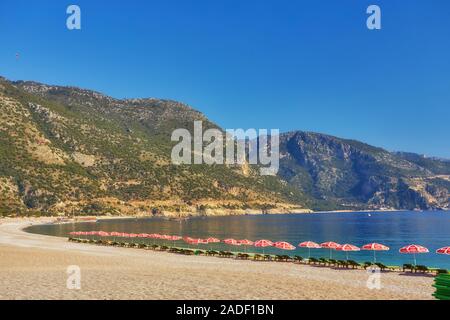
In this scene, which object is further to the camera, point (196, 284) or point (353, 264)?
point (353, 264)

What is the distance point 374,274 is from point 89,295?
1978cm

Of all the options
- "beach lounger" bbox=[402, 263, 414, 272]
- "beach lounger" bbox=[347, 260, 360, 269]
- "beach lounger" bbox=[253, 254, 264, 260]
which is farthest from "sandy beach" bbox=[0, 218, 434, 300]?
"beach lounger" bbox=[253, 254, 264, 260]

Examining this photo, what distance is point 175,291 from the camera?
20953 millimetres

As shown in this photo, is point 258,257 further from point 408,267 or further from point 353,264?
point 408,267

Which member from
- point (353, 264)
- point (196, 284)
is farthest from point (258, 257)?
point (196, 284)

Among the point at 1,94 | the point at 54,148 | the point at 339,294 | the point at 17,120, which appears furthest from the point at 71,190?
the point at 339,294

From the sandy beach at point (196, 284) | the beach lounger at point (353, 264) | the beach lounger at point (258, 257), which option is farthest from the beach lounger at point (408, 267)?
the beach lounger at point (258, 257)

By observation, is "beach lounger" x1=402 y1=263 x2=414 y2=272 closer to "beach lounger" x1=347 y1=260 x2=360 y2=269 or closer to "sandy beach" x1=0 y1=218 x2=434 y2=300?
"sandy beach" x1=0 y1=218 x2=434 y2=300

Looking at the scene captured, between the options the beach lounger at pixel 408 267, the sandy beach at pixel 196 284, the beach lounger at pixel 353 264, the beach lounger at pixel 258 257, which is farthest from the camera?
the beach lounger at pixel 258 257

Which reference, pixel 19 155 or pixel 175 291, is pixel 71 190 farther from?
pixel 175 291

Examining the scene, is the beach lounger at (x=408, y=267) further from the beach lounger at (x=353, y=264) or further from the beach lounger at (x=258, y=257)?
the beach lounger at (x=258, y=257)

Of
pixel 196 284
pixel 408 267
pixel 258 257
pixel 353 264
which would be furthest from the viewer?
pixel 258 257

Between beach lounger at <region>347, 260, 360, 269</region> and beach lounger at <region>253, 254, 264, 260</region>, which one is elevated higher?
beach lounger at <region>347, 260, 360, 269</region>

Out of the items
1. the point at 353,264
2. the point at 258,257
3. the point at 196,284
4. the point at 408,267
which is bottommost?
the point at 258,257
